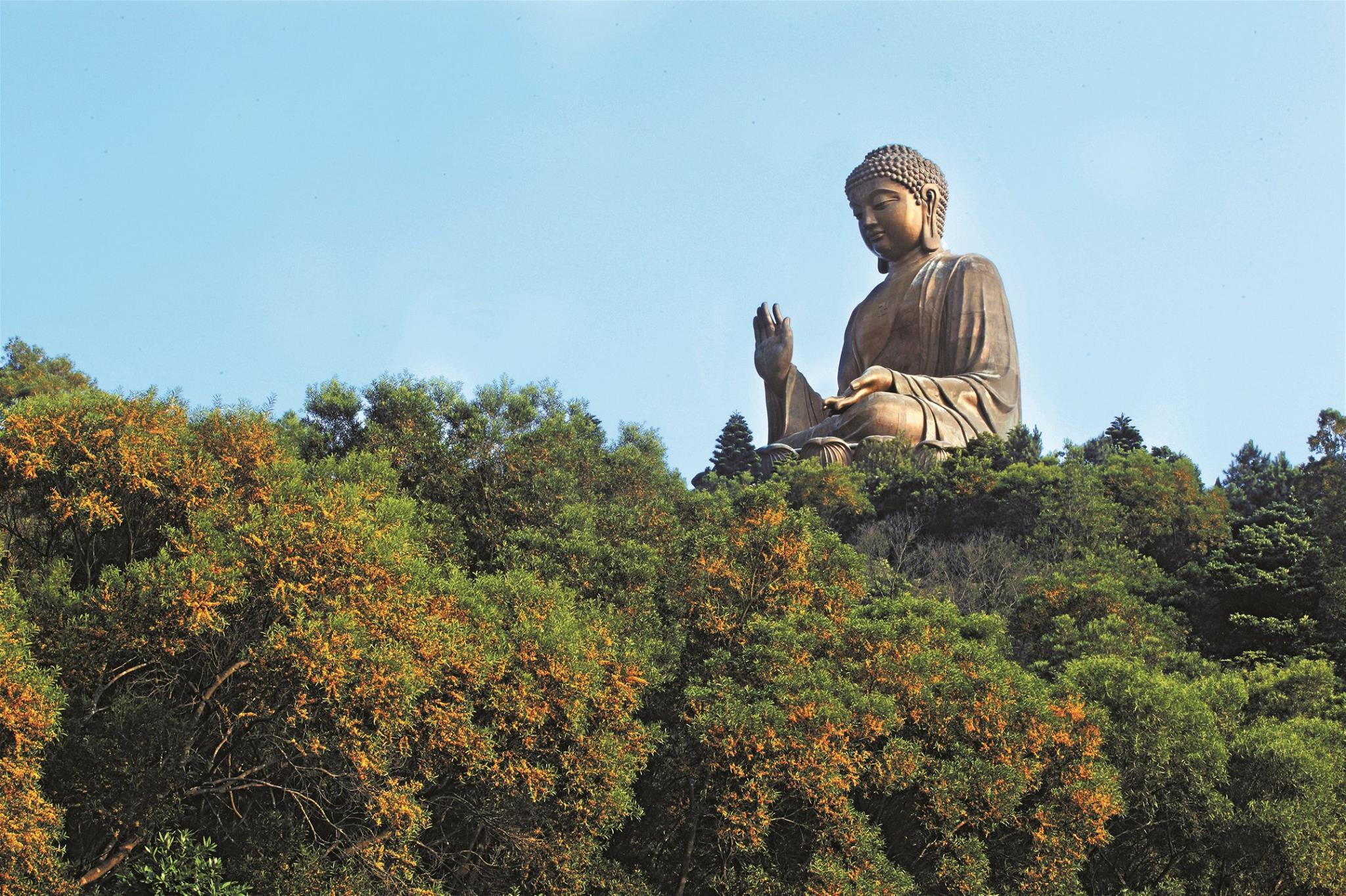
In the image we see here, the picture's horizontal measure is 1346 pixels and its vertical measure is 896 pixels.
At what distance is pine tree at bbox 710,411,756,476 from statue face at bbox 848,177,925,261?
5.98 metres

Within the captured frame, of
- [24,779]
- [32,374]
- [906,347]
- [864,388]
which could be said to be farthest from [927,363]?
[24,779]

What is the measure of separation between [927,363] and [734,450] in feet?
25.7

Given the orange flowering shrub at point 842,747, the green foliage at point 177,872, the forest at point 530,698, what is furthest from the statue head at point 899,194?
the green foliage at point 177,872

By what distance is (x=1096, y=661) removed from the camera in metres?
11.6

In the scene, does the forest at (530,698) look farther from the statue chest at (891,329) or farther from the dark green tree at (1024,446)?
the statue chest at (891,329)

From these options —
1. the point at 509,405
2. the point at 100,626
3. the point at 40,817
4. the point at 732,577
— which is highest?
the point at 509,405

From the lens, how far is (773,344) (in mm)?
23172

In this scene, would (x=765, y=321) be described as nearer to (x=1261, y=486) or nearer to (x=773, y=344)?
(x=773, y=344)

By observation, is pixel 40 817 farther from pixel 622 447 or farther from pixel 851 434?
pixel 851 434

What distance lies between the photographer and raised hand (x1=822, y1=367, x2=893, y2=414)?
22.1 metres

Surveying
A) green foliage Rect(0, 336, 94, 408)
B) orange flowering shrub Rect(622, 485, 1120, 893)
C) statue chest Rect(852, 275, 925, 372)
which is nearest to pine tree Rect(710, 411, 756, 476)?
statue chest Rect(852, 275, 925, 372)

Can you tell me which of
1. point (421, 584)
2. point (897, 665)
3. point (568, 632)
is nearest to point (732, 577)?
point (897, 665)

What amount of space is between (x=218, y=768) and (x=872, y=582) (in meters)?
8.22

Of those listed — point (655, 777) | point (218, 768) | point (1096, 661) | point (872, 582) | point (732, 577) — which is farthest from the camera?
point (872, 582)
